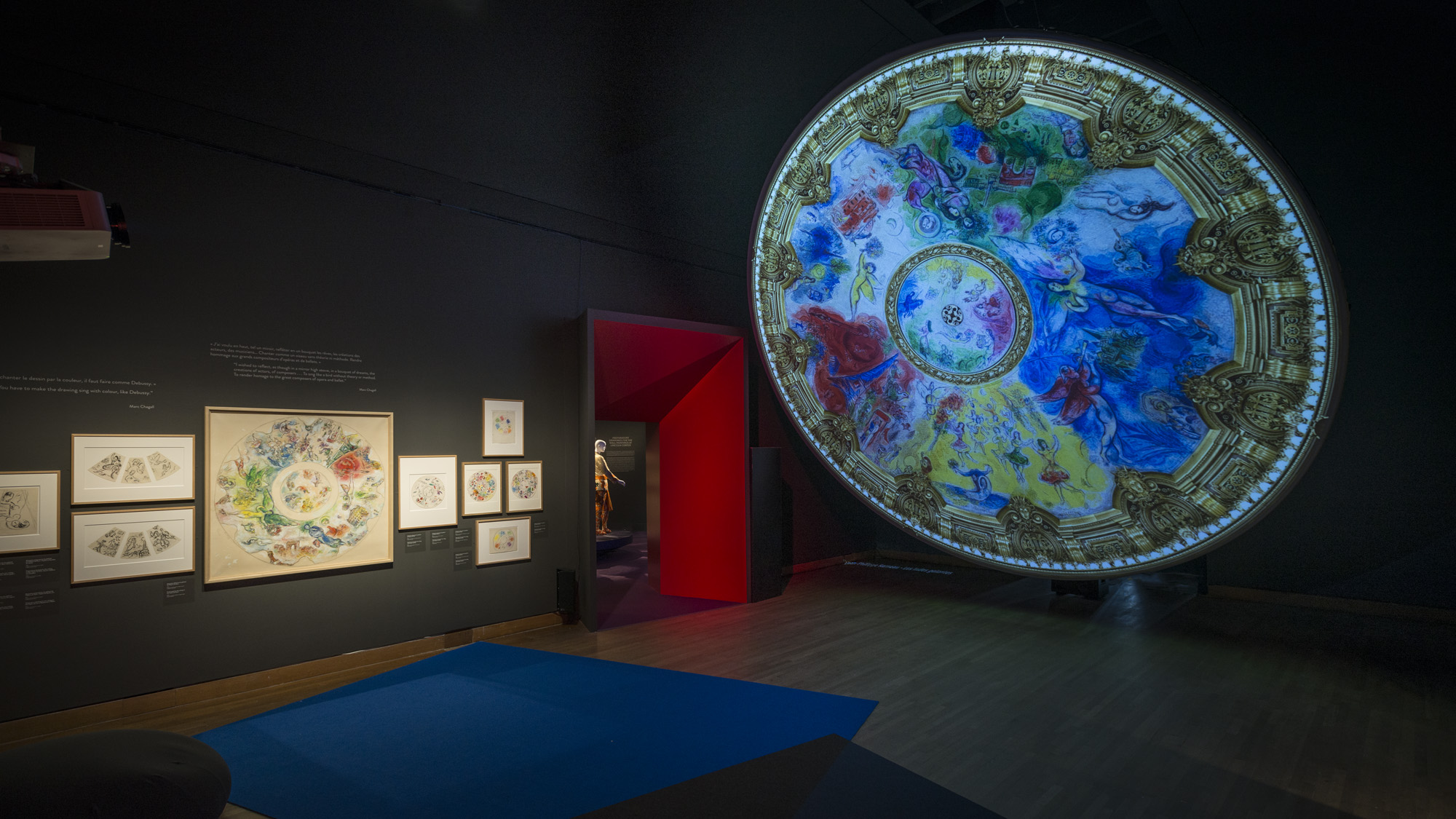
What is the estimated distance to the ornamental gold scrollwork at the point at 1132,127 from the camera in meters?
4.02

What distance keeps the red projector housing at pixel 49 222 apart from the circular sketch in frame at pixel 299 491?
2.11 metres

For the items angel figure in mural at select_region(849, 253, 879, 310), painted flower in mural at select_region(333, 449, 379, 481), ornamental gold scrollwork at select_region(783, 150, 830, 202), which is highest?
ornamental gold scrollwork at select_region(783, 150, 830, 202)

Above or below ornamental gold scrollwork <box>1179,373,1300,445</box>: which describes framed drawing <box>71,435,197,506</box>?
below

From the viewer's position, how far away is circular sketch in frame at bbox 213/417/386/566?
15.7ft

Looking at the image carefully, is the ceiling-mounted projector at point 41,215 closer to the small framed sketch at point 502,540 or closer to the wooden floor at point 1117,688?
the small framed sketch at point 502,540

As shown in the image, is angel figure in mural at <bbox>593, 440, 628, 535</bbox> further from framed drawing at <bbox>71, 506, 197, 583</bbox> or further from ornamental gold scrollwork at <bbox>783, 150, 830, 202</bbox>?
ornamental gold scrollwork at <bbox>783, 150, 830, 202</bbox>

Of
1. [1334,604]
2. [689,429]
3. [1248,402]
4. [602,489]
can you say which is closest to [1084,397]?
[1248,402]

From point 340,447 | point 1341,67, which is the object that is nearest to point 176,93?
point 340,447

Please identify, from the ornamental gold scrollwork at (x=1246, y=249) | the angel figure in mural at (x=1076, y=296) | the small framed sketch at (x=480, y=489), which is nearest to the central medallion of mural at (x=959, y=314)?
the angel figure in mural at (x=1076, y=296)

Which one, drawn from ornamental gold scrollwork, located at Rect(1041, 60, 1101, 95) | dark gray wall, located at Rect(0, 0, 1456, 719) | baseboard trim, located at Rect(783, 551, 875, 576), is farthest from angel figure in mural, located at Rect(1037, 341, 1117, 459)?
baseboard trim, located at Rect(783, 551, 875, 576)

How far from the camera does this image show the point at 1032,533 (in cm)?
522

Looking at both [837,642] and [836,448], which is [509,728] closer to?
[837,642]

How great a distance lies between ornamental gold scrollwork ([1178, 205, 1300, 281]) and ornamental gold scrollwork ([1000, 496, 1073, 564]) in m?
1.98

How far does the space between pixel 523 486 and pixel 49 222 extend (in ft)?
12.5
